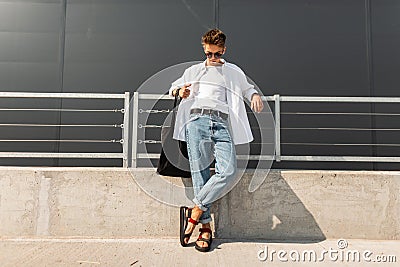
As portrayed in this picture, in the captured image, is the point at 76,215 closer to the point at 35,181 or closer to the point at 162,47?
the point at 35,181

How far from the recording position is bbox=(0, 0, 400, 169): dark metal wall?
4758 millimetres

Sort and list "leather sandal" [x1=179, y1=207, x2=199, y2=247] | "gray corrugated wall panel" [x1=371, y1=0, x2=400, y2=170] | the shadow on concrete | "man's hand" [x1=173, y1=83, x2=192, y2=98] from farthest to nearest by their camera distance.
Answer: "gray corrugated wall panel" [x1=371, y1=0, x2=400, y2=170], the shadow on concrete, "leather sandal" [x1=179, y1=207, x2=199, y2=247], "man's hand" [x1=173, y1=83, x2=192, y2=98]

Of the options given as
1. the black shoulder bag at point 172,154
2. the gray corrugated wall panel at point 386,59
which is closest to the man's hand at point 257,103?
the black shoulder bag at point 172,154

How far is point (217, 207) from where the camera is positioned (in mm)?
3074

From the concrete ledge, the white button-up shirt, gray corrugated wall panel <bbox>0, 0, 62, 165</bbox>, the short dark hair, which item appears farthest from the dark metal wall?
the short dark hair

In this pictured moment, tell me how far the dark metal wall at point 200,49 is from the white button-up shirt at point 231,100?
2.12 meters

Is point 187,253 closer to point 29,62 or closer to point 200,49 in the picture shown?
point 200,49

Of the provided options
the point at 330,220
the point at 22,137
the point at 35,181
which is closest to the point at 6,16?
the point at 22,137

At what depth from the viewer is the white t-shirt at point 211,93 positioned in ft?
8.55

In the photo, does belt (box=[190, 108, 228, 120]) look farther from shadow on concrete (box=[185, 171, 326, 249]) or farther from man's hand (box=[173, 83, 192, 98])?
shadow on concrete (box=[185, 171, 326, 249])

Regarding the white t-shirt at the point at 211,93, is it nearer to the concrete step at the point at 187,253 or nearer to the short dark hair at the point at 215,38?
the short dark hair at the point at 215,38

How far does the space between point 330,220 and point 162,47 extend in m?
2.86

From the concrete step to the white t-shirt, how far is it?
943 mm

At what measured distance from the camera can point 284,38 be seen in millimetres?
4887
